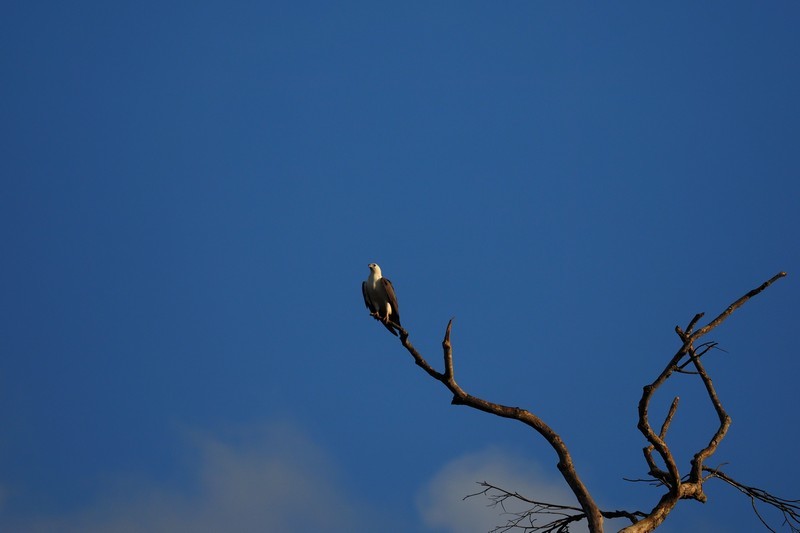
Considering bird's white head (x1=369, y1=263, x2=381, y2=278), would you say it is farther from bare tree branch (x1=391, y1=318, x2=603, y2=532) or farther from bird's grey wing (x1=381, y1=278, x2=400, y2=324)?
bare tree branch (x1=391, y1=318, x2=603, y2=532)

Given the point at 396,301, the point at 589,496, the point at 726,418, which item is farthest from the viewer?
the point at 396,301

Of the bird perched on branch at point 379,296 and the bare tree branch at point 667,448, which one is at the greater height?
the bird perched on branch at point 379,296

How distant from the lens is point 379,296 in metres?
15.7

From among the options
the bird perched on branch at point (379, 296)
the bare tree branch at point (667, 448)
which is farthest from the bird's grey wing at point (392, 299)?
the bare tree branch at point (667, 448)

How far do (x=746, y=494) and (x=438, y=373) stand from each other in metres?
3.39

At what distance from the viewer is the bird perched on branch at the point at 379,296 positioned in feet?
50.0

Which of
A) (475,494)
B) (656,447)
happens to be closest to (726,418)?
(656,447)

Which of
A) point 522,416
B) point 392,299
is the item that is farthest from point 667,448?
point 392,299

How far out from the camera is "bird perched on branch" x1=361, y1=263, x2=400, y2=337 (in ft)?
50.0

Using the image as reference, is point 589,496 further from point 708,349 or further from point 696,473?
point 708,349

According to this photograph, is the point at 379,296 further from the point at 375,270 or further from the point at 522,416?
the point at 522,416

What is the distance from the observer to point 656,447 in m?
8.23

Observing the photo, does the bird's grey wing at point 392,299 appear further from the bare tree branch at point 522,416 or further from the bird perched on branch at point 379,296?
the bare tree branch at point 522,416

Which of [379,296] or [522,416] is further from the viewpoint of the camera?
[379,296]
